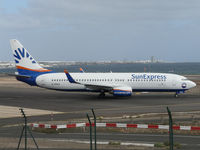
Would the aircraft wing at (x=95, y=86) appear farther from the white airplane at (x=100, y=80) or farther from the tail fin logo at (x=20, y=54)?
the tail fin logo at (x=20, y=54)

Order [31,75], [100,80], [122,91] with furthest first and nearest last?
[31,75]
[100,80]
[122,91]

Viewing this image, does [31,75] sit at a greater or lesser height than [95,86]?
greater

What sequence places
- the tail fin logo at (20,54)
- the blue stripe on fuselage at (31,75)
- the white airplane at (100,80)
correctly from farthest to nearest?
1. the tail fin logo at (20,54)
2. the blue stripe on fuselage at (31,75)
3. the white airplane at (100,80)

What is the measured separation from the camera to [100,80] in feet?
149

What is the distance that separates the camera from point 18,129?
22719mm

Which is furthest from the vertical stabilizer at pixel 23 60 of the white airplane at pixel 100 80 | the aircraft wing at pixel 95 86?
the aircraft wing at pixel 95 86

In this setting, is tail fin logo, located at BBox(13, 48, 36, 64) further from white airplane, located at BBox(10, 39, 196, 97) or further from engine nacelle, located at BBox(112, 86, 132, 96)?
engine nacelle, located at BBox(112, 86, 132, 96)

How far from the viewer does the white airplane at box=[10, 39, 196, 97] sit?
44250 mm

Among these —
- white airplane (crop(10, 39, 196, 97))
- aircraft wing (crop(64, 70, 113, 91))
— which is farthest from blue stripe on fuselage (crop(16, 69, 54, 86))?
aircraft wing (crop(64, 70, 113, 91))

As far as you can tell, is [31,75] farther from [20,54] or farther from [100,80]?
[100,80]

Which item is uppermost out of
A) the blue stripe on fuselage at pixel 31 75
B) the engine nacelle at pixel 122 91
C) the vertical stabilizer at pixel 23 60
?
the vertical stabilizer at pixel 23 60

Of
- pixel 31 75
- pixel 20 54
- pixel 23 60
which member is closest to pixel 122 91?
pixel 31 75

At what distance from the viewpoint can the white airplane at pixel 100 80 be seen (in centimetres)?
4425

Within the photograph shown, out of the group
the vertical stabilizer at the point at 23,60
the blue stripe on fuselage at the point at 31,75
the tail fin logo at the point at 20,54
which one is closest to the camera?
the blue stripe on fuselage at the point at 31,75
